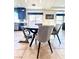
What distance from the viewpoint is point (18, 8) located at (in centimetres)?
1535


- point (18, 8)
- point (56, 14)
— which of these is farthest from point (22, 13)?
point (56, 14)

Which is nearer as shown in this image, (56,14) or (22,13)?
(22,13)
